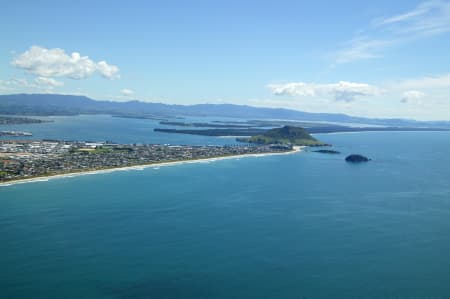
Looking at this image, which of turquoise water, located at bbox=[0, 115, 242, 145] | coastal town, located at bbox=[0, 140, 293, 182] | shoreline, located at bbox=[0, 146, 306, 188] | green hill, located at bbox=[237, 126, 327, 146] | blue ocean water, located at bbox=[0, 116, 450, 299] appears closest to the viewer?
blue ocean water, located at bbox=[0, 116, 450, 299]

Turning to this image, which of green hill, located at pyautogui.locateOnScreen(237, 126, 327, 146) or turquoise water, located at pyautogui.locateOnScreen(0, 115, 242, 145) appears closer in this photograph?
turquoise water, located at pyautogui.locateOnScreen(0, 115, 242, 145)

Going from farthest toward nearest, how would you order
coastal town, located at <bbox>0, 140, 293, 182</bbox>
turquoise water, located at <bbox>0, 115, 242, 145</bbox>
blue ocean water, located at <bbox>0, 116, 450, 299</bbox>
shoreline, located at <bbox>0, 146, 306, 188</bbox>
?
turquoise water, located at <bbox>0, 115, 242, 145</bbox> → coastal town, located at <bbox>0, 140, 293, 182</bbox> → shoreline, located at <bbox>0, 146, 306, 188</bbox> → blue ocean water, located at <bbox>0, 116, 450, 299</bbox>

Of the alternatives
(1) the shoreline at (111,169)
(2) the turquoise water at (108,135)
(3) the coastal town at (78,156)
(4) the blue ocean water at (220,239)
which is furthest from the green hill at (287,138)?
(4) the blue ocean water at (220,239)

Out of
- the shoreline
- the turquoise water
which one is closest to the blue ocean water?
the shoreline

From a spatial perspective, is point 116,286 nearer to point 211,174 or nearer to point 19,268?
point 19,268

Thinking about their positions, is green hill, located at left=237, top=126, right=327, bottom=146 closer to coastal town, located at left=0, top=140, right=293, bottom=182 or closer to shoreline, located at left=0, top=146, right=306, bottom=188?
coastal town, located at left=0, top=140, right=293, bottom=182

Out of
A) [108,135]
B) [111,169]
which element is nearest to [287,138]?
[108,135]
